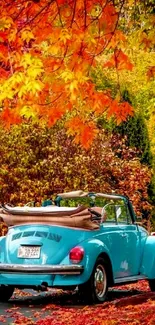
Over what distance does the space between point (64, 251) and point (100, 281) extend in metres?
0.82

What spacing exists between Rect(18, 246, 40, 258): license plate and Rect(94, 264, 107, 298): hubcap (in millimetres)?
960

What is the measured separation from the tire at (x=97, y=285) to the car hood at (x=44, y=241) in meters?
0.51

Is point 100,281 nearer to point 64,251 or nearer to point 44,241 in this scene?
point 64,251

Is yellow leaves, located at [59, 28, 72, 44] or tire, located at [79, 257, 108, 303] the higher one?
yellow leaves, located at [59, 28, 72, 44]

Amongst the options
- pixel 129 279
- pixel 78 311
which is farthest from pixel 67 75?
pixel 129 279

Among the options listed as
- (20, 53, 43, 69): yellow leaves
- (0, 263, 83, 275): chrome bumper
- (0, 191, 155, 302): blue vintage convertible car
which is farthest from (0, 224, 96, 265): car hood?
(20, 53, 43, 69): yellow leaves

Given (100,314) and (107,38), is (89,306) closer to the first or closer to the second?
(100,314)

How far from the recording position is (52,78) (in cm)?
1163

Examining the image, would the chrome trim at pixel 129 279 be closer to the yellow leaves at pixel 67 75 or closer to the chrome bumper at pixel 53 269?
the chrome bumper at pixel 53 269

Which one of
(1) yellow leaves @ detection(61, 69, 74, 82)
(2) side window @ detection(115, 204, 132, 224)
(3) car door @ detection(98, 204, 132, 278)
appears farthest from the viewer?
(2) side window @ detection(115, 204, 132, 224)

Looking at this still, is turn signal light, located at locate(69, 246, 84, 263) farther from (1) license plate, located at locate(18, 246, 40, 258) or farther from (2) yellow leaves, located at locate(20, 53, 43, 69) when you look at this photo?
(2) yellow leaves, located at locate(20, 53, 43, 69)

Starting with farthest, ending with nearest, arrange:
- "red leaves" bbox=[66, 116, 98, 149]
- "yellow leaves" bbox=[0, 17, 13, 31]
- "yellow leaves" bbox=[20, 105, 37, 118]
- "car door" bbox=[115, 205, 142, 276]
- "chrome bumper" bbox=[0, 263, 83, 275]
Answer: "car door" bbox=[115, 205, 142, 276]
"chrome bumper" bbox=[0, 263, 83, 275]
"red leaves" bbox=[66, 116, 98, 149]
"yellow leaves" bbox=[20, 105, 37, 118]
"yellow leaves" bbox=[0, 17, 13, 31]

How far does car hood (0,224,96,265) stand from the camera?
13148 mm

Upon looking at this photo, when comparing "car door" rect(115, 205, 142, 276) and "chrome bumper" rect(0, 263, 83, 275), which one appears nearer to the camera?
"chrome bumper" rect(0, 263, 83, 275)
